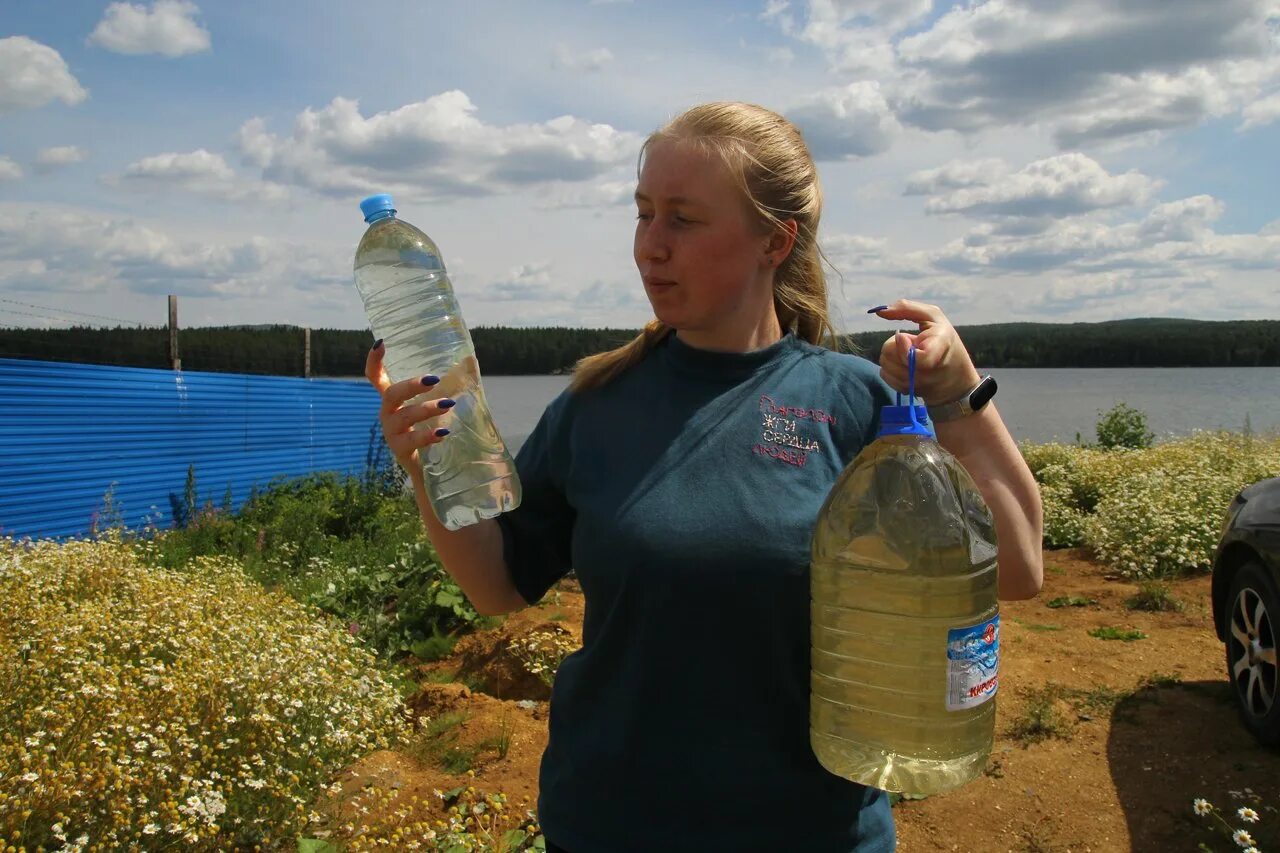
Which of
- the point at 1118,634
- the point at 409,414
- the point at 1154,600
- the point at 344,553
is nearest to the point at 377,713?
the point at 409,414

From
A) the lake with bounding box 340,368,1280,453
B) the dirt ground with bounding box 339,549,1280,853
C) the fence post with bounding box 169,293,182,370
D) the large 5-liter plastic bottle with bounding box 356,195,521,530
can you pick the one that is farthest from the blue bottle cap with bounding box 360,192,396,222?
the lake with bounding box 340,368,1280,453

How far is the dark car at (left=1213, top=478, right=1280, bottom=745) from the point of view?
4.70 meters

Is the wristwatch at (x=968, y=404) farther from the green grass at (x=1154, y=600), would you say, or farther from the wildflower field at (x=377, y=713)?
the green grass at (x=1154, y=600)

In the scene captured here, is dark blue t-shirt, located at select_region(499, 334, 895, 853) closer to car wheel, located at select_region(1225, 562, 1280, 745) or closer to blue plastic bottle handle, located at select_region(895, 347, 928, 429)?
blue plastic bottle handle, located at select_region(895, 347, 928, 429)

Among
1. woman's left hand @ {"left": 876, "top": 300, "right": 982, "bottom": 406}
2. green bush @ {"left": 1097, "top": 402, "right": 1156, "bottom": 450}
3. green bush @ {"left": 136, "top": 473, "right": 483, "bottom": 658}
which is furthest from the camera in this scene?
green bush @ {"left": 1097, "top": 402, "right": 1156, "bottom": 450}

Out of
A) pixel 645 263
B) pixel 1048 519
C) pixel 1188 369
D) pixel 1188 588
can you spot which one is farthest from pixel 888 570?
pixel 1188 369

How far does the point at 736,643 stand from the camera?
1.68 metres

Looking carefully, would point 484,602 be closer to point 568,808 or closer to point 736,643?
point 568,808

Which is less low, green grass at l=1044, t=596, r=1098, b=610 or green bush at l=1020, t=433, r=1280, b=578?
green bush at l=1020, t=433, r=1280, b=578

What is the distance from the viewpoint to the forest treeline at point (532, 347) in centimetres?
727

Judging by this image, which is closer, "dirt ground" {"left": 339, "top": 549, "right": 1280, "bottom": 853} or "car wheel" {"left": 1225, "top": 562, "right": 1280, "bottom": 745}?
"dirt ground" {"left": 339, "top": 549, "right": 1280, "bottom": 853}

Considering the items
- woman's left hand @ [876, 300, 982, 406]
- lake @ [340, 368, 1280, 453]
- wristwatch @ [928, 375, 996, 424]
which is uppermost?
woman's left hand @ [876, 300, 982, 406]

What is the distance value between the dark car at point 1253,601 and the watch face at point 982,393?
152 inches

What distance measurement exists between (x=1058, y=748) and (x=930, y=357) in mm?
4217
